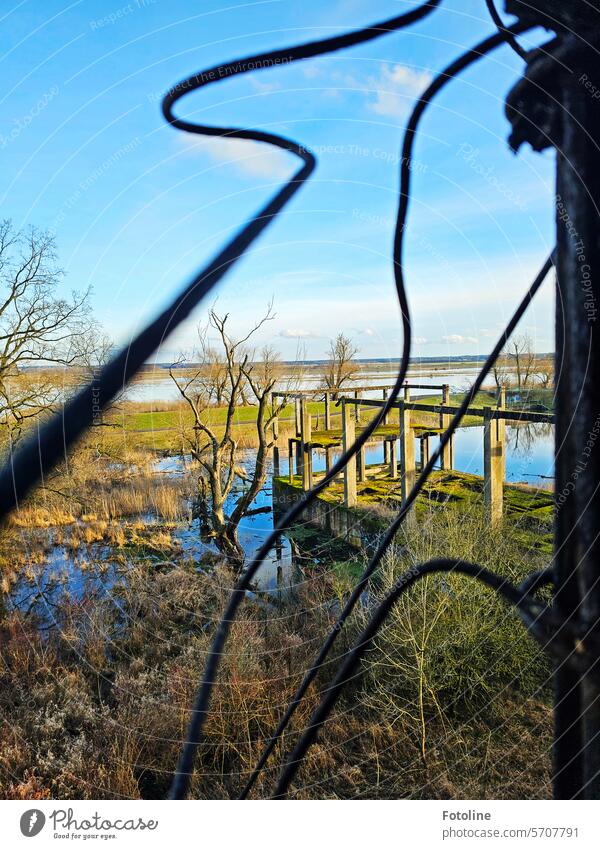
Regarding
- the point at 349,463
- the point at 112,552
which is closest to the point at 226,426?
the point at 112,552

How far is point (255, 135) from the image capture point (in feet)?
1.78

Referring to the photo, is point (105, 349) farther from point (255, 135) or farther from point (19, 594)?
point (19, 594)

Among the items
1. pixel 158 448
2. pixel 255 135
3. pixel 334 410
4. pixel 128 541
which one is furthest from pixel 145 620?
pixel 334 410

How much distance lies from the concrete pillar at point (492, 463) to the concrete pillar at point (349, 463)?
4.15ft

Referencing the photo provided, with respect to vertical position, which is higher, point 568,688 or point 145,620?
point 568,688

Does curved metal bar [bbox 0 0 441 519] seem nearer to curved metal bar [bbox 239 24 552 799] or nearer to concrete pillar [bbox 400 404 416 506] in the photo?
curved metal bar [bbox 239 24 552 799]

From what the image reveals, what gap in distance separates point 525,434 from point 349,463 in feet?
5.74

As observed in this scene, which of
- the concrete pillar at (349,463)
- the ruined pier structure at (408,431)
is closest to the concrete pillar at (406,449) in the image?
the ruined pier structure at (408,431)

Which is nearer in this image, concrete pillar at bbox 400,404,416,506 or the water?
the water

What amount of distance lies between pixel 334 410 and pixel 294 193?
162 inches
